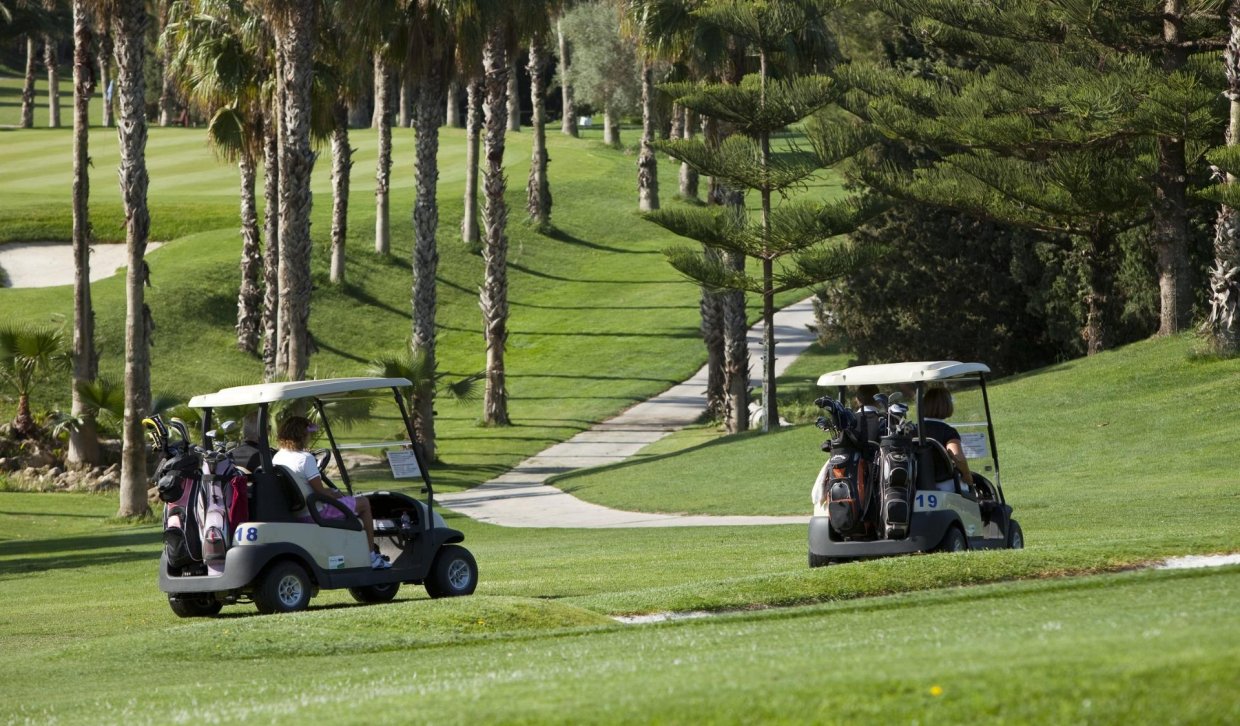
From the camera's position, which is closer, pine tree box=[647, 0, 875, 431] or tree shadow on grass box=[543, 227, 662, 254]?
pine tree box=[647, 0, 875, 431]

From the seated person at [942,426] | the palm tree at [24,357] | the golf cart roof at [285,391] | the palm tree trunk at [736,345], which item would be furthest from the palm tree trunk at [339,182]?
the seated person at [942,426]

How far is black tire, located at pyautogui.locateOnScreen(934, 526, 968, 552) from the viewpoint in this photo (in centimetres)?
1220

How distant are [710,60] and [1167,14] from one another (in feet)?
28.0

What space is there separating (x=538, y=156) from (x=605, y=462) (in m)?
20.2

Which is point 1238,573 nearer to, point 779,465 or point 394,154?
point 779,465

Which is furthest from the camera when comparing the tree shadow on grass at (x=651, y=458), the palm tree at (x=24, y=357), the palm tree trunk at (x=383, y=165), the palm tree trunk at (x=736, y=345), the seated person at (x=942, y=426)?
the palm tree trunk at (x=383, y=165)

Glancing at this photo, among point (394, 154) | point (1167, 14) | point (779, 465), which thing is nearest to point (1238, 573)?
point (779, 465)

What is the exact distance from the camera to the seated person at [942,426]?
40.1 feet

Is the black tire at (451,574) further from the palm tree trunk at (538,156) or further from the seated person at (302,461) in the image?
the palm tree trunk at (538,156)

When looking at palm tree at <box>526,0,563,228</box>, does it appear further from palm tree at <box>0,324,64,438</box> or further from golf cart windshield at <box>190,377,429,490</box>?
golf cart windshield at <box>190,377,429,490</box>

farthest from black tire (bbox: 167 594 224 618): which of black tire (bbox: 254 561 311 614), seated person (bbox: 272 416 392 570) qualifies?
seated person (bbox: 272 416 392 570)

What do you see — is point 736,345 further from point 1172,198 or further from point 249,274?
point 249,274

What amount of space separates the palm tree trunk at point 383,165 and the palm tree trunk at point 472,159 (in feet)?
6.88

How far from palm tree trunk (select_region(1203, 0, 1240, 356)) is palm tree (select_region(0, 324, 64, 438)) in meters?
20.7
